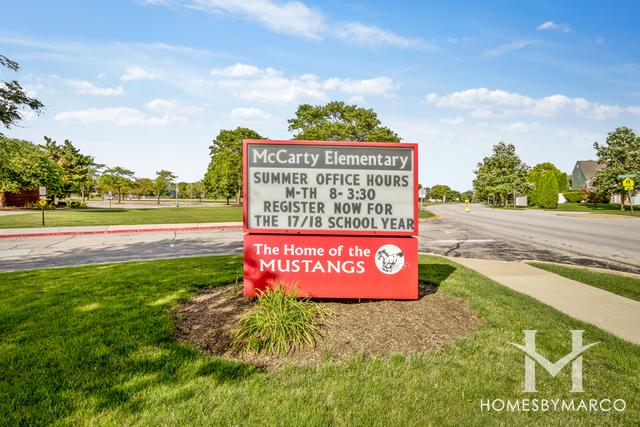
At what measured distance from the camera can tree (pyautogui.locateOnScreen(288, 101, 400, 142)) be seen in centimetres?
4544

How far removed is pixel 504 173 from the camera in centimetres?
6712

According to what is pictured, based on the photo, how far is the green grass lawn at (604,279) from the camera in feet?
22.4

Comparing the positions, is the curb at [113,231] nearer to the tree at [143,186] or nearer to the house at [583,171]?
the tree at [143,186]

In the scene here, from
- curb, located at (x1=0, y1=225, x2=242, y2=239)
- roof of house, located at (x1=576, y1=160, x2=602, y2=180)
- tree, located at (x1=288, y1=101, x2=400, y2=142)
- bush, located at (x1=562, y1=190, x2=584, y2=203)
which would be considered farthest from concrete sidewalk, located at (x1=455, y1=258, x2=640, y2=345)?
roof of house, located at (x1=576, y1=160, x2=602, y2=180)

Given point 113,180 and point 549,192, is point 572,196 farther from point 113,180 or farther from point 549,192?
point 113,180

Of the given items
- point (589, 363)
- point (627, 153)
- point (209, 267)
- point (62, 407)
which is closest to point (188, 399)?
point (62, 407)

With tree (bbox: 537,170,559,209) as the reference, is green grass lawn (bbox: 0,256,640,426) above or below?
below

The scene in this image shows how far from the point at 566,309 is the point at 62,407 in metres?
6.54

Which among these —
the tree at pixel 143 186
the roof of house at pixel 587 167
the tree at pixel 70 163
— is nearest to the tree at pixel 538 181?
the roof of house at pixel 587 167

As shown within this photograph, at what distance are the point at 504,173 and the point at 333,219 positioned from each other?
71.2 metres

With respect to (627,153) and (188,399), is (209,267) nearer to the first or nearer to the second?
(188,399)

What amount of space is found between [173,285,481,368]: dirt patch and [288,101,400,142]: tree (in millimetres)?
40369

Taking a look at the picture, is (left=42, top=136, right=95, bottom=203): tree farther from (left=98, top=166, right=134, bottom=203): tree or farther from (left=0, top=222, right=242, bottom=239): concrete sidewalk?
(left=0, top=222, right=242, bottom=239): concrete sidewalk

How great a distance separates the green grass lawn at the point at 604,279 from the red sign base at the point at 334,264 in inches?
183
